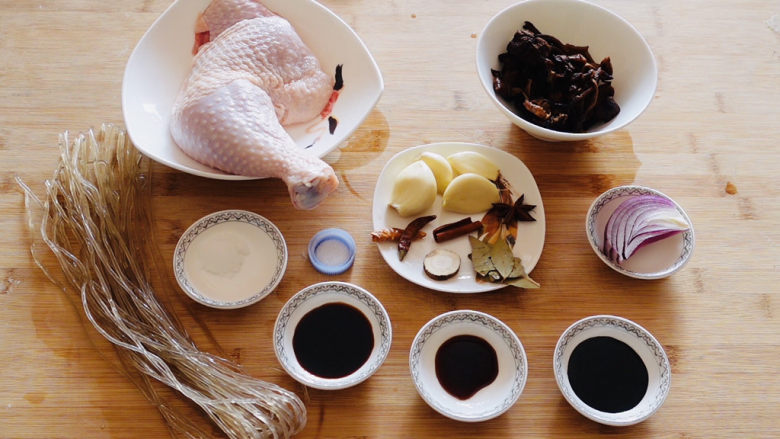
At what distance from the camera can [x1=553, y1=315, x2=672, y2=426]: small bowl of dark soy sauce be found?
1270 mm

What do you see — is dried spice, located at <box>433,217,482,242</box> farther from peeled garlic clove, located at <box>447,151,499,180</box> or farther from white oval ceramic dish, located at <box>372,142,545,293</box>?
peeled garlic clove, located at <box>447,151,499,180</box>

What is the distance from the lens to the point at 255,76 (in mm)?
1502

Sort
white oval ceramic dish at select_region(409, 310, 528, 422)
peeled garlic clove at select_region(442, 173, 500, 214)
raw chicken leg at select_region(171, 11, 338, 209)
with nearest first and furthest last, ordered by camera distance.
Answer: white oval ceramic dish at select_region(409, 310, 528, 422), raw chicken leg at select_region(171, 11, 338, 209), peeled garlic clove at select_region(442, 173, 500, 214)

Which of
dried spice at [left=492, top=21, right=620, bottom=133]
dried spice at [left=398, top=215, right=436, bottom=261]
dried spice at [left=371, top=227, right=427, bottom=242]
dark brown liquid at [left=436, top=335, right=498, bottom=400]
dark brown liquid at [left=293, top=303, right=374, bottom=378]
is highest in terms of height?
dried spice at [left=492, top=21, right=620, bottom=133]

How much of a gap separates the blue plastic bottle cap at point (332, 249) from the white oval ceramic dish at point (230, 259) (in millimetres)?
89

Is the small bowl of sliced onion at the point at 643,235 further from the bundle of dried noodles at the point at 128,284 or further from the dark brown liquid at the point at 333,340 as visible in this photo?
the bundle of dried noodles at the point at 128,284

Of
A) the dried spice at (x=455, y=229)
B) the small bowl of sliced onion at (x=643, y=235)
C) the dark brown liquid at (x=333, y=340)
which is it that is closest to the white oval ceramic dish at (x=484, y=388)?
the dark brown liquid at (x=333, y=340)

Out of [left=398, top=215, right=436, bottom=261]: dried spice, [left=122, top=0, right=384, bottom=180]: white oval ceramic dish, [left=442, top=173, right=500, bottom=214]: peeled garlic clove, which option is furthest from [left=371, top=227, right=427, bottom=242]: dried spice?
[left=122, top=0, right=384, bottom=180]: white oval ceramic dish

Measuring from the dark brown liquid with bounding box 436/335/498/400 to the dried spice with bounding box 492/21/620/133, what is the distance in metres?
0.59

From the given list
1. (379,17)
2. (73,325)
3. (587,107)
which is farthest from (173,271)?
(587,107)

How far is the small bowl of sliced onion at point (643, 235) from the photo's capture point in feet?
4.72

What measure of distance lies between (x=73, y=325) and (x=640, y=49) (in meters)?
1.58

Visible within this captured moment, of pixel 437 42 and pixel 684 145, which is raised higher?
pixel 437 42

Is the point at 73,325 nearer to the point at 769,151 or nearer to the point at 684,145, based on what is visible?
the point at 684,145
